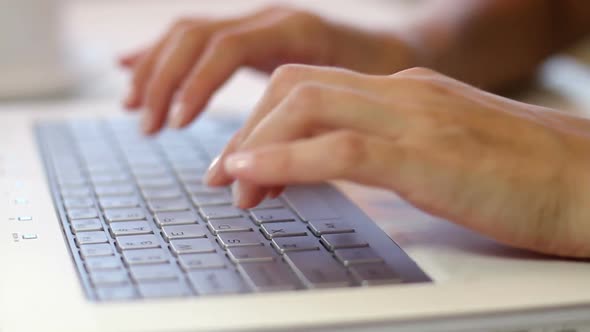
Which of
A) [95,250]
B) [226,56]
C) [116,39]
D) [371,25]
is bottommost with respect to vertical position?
[95,250]

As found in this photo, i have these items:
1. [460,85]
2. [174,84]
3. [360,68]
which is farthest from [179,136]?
[460,85]

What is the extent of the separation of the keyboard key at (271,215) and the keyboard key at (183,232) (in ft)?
0.12

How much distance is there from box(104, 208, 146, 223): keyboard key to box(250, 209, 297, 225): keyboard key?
0.22ft

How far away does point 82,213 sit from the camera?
0.51m

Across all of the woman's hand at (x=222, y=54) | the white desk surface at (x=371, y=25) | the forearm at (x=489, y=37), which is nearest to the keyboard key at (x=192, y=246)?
the white desk surface at (x=371, y=25)

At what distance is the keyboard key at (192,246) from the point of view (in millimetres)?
444

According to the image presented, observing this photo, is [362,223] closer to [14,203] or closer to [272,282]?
[272,282]

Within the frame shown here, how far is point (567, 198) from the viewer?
0.46m

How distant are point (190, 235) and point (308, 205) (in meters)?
0.09

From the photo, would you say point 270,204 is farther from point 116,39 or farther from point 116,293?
point 116,39

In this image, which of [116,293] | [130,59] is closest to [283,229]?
[116,293]

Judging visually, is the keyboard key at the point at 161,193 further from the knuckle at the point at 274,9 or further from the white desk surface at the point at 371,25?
the knuckle at the point at 274,9

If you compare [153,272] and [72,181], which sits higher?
[72,181]

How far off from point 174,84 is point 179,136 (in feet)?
0.15
